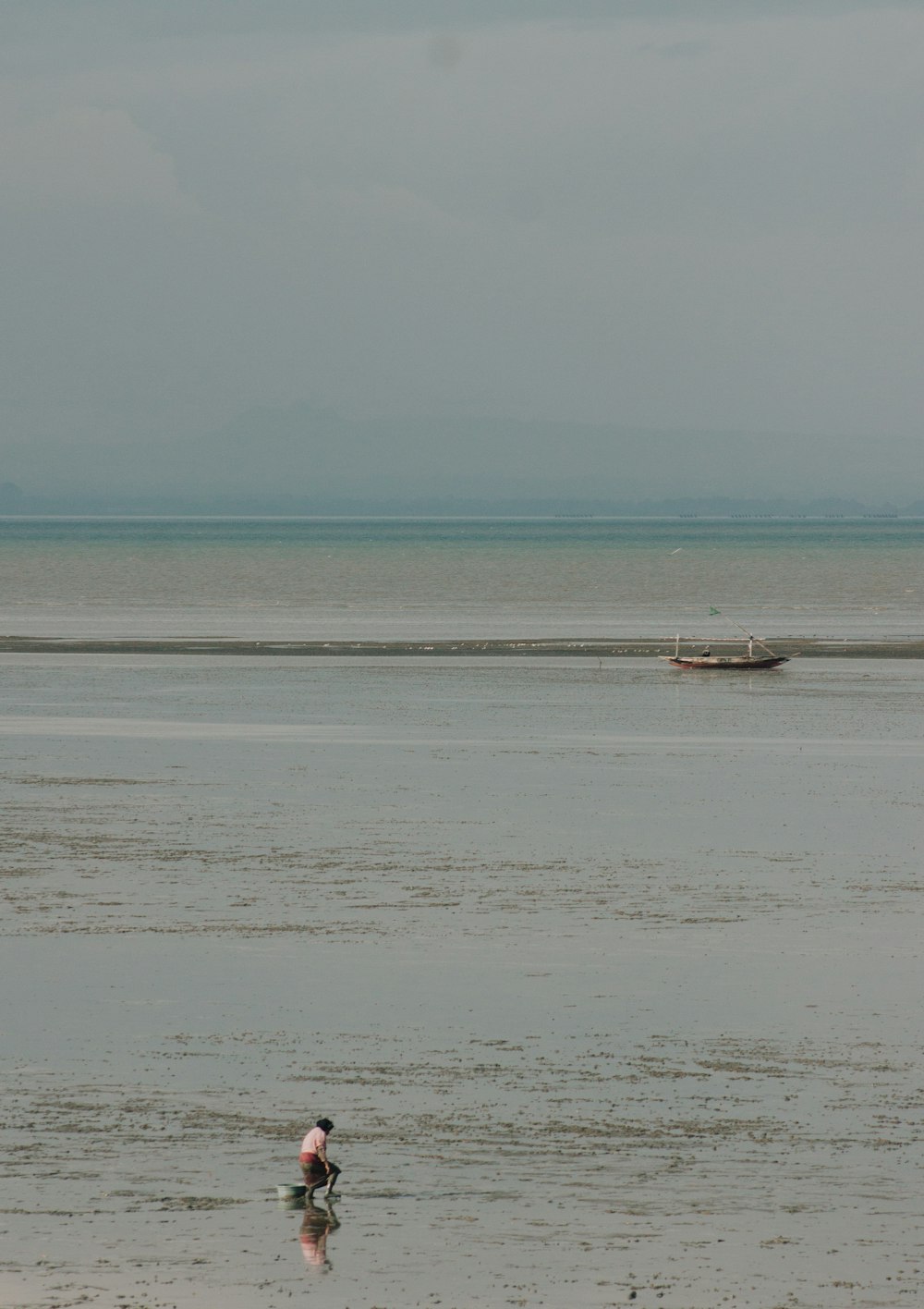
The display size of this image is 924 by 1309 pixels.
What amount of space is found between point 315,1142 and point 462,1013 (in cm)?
569

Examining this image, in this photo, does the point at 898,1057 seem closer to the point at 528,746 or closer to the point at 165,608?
the point at 528,746

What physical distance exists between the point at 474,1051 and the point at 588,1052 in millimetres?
1129

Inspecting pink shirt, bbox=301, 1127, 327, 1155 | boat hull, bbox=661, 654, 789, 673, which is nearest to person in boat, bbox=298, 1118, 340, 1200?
pink shirt, bbox=301, 1127, 327, 1155

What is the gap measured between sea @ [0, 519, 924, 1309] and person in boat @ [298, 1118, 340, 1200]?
10.5 inches

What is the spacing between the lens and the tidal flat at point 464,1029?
14.0 metres

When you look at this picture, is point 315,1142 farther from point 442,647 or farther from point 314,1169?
point 442,647

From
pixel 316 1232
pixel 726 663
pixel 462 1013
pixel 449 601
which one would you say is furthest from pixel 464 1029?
pixel 449 601

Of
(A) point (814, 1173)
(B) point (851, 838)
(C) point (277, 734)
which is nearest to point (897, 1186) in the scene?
(A) point (814, 1173)

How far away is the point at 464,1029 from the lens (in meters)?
20.0

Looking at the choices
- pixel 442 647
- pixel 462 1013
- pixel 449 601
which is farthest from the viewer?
pixel 449 601

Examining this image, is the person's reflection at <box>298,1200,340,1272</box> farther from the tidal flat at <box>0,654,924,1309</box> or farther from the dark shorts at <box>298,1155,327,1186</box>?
the dark shorts at <box>298,1155,327,1186</box>

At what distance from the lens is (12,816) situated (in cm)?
3391

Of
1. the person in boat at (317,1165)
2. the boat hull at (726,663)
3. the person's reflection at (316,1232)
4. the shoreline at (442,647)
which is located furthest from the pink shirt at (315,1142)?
the shoreline at (442,647)

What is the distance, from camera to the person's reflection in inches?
550
